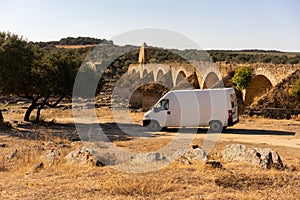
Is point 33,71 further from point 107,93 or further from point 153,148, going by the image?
point 107,93

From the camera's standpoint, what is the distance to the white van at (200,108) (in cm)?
1816

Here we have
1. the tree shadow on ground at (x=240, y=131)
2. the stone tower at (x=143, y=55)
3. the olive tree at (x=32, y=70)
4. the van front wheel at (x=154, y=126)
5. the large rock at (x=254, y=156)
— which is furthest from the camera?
the stone tower at (x=143, y=55)

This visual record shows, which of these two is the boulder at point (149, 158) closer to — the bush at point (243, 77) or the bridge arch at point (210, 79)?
the bush at point (243, 77)

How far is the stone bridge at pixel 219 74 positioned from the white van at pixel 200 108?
10149 millimetres

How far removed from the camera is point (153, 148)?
45.3 ft

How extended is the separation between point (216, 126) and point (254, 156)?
29.9 ft

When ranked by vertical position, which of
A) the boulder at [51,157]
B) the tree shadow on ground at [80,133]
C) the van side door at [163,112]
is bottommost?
the tree shadow on ground at [80,133]

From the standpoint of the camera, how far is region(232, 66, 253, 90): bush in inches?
1158

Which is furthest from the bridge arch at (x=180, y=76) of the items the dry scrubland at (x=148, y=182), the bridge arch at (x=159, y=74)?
the dry scrubland at (x=148, y=182)

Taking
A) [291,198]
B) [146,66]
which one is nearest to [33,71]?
[291,198]

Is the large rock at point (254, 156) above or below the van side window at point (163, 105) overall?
below

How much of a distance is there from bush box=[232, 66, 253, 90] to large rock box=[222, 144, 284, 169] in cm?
1975

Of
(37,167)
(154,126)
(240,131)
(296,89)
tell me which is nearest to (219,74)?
(296,89)

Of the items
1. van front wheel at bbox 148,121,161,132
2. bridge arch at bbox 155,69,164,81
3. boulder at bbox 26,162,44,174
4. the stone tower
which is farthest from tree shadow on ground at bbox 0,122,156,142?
the stone tower
